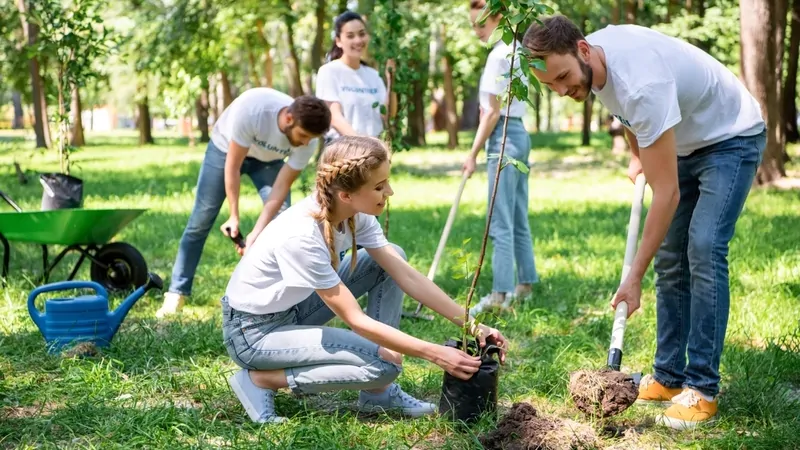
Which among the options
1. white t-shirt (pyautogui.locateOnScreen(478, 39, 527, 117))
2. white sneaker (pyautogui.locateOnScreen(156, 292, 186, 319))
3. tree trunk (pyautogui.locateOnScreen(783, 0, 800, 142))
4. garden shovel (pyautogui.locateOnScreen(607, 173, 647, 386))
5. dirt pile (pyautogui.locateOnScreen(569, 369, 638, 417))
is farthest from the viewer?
tree trunk (pyautogui.locateOnScreen(783, 0, 800, 142))

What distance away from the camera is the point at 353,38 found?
5.59 meters

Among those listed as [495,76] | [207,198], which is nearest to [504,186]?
[495,76]

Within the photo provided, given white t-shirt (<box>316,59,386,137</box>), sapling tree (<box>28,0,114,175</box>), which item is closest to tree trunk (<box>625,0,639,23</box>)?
sapling tree (<box>28,0,114,175</box>)

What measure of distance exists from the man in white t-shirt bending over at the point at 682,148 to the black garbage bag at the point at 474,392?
54cm

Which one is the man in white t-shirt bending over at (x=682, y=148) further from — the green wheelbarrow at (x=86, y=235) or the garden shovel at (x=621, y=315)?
the green wheelbarrow at (x=86, y=235)

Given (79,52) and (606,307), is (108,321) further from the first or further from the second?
(79,52)

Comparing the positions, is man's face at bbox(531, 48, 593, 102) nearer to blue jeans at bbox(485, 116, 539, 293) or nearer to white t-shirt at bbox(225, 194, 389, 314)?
white t-shirt at bbox(225, 194, 389, 314)

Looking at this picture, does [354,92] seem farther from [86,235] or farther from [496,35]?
[496,35]

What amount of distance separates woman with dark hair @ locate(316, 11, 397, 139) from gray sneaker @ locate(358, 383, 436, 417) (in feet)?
8.23

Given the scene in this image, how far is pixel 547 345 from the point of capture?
4.35 metres

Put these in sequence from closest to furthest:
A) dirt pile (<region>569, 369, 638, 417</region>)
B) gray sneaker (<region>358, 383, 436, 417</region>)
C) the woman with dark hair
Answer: dirt pile (<region>569, 369, 638, 417</region>)
gray sneaker (<region>358, 383, 436, 417</region>)
the woman with dark hair

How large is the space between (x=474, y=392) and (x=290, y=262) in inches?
31.8

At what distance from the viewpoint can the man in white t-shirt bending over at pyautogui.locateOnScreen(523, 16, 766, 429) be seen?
2.89 m

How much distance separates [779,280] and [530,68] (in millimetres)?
3301
